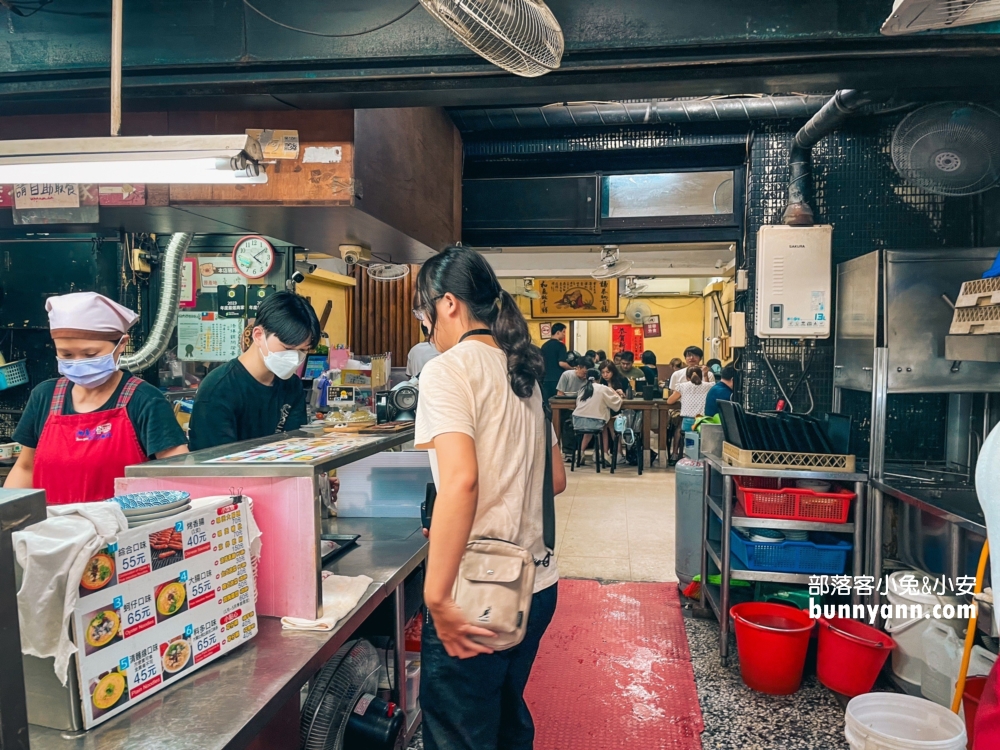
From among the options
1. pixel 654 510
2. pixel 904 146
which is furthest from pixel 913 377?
pixel 654 510

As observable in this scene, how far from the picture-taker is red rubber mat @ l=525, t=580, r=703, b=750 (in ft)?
8.86

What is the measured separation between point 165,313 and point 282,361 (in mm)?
2423

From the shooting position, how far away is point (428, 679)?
5.41ft

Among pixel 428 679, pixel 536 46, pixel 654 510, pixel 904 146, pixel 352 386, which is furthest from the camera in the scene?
pixel 654 510

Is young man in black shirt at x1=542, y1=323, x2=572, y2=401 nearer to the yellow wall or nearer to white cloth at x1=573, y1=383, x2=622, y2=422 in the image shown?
white cloth at x1=573, y1=383, x2=622, y2=422

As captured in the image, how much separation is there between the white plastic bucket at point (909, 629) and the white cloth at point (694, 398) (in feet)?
15.7

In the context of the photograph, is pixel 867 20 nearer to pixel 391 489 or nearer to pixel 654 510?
pixel 391 489

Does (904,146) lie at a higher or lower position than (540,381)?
higher

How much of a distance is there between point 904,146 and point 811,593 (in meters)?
2.22

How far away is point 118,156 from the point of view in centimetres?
163

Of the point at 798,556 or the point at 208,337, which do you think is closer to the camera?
the point at 798,556

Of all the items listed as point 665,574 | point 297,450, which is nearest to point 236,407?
Answer: point 297,450

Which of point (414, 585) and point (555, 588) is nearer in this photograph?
point (555, 588)

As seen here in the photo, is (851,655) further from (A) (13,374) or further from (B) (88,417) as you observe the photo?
(A) (13,374)
